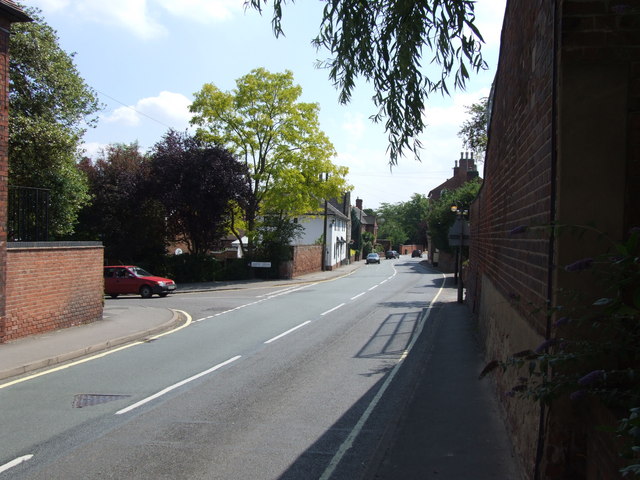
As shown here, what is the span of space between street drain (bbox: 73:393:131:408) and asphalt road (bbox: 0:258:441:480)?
3 centimetres

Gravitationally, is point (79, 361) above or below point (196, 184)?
below

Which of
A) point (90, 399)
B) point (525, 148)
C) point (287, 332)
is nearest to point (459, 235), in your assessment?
point (287, 332)

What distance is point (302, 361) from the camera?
11.3 metres

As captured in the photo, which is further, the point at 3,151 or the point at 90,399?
the point at 3,151

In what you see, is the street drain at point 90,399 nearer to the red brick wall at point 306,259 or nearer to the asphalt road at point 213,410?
the asphalt road at point 213,410

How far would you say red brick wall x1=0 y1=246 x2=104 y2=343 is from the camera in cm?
1303

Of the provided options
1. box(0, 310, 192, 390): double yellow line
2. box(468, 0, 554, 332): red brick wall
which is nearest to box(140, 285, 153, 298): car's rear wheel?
box(0, 310, 192, 390): double yellow line

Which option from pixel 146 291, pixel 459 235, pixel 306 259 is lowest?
pixel 146 291

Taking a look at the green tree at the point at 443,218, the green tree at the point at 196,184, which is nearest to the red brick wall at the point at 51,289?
the green tree at the point at 196,184

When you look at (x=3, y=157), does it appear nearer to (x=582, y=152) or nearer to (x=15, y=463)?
(x=15, y=463)

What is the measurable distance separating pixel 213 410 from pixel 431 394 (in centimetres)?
324

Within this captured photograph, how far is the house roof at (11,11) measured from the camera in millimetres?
12281

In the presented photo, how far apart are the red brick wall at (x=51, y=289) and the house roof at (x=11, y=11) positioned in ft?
17.6

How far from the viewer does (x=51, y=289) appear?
1451 centimetres
